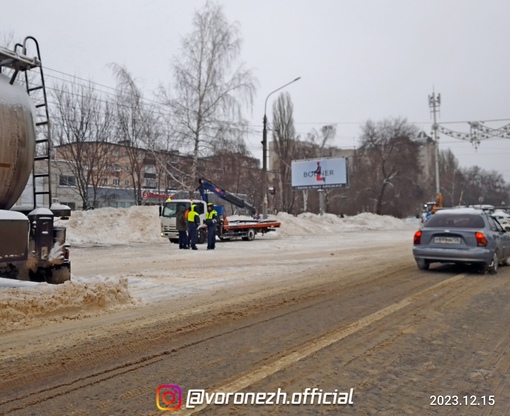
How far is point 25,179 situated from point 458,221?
30.0ft

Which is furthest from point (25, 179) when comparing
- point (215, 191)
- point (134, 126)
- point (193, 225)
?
point (134, 126)

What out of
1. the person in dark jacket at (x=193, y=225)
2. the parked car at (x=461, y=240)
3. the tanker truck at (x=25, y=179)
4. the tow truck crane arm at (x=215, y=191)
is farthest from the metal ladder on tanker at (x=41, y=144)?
the tow truck crane arm at (x=215, y=191)

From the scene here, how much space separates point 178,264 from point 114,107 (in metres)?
21.4

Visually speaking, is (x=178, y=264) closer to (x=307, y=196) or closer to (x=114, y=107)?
(x=114, y=107)

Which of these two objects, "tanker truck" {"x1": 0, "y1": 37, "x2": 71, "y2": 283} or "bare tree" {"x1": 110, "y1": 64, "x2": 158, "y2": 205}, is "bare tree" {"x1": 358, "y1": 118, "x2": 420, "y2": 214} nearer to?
"bare tree" {"x1": 110, "y1": 64, "x2": 158, "y2": 205}

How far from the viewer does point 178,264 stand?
1182 centimetres

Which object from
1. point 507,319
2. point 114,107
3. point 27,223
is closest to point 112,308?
point 27,223

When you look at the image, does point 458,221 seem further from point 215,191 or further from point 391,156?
point 391,156

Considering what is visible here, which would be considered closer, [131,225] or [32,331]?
[32,331]

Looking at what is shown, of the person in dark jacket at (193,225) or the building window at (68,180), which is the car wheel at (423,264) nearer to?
the person in dark jacket at (193,225)

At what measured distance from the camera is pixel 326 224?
3847 centimetres

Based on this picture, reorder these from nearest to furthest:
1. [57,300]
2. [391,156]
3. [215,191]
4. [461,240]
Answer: [57,300]
[461,240]
[215,191]
[391,156]

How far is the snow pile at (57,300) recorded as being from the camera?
5545 mm

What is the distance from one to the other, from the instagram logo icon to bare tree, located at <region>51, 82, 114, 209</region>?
88.8ft
